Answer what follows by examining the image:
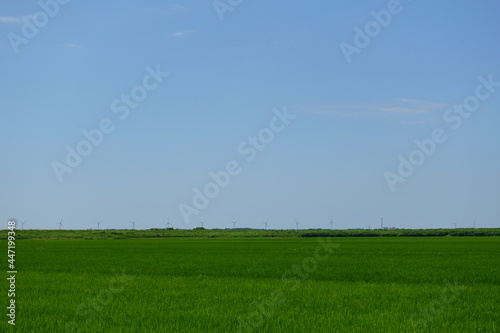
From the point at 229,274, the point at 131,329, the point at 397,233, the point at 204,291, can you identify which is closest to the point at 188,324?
the point at 131,329

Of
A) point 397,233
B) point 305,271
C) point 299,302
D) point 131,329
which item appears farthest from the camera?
point 397,233

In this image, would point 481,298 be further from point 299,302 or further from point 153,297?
point 153,297

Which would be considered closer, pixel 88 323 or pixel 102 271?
pixel 88 323

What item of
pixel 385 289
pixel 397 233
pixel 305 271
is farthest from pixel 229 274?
pixel 397 233

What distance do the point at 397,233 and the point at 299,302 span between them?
11211cm

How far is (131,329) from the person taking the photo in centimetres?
970

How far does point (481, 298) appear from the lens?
14.0 meters

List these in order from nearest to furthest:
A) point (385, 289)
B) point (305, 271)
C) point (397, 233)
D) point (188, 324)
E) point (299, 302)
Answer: point (188, 324)
point (299, 302)
point (385, 289)
point (305, 271)
point (397, 233)

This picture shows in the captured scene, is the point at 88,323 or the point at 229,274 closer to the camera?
the point at 88,323

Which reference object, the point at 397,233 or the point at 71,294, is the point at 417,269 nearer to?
the point at 71,294

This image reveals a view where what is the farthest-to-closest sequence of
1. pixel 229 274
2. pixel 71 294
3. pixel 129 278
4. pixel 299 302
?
1. pixel 229 274
2. pixel 129 278
3. pixel 71 294
4. pixel 299 302

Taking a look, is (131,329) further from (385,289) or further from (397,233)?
(397,233)

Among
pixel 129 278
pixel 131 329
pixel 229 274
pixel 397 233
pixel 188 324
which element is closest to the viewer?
pixel 131 329

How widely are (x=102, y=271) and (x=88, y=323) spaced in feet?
43.5
